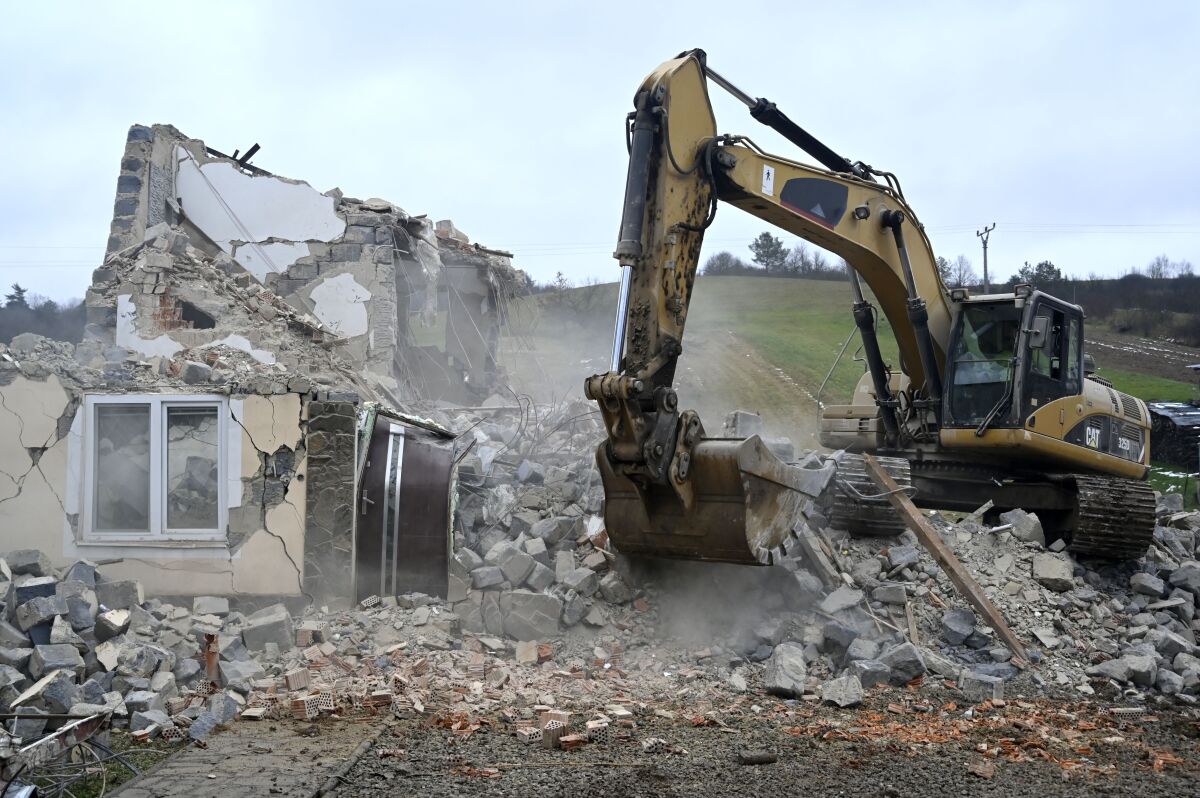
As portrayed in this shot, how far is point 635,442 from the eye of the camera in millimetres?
6680

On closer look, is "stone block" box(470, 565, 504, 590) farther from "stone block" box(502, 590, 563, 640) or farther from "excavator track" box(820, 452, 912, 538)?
"excavator track" box(820, 452, 912, 538)

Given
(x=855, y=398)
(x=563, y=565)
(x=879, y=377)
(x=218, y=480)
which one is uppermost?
(x=879, y=377)

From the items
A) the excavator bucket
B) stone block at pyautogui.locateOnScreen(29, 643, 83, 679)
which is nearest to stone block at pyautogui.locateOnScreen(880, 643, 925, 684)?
the excavator bucket

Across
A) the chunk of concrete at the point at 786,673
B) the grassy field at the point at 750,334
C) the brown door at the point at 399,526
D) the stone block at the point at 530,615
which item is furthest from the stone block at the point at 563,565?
the grassy field at the point at 750,334

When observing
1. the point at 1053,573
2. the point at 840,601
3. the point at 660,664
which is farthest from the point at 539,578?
the point at 1053,573

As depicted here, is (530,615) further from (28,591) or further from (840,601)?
(28,591)

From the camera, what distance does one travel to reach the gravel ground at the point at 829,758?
4703mm

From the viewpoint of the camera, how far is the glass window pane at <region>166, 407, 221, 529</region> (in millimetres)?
7859

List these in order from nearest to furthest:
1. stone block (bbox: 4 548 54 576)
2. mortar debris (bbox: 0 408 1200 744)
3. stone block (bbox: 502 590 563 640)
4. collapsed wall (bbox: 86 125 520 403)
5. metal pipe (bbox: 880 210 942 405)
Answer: mortar debris (bbox: 0 408 1200 744), stone block (bbox: 4 548 54 576), stone block (bbox: 502 590 563 640), metal pipe (bbox: 880 210 942 405), collapsed wall (bbox: 86 125 520 403)

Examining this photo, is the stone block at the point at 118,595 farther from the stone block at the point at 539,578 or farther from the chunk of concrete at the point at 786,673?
the chunk of concrete at the point at 786,673

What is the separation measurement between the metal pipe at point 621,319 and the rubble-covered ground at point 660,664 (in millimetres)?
1729

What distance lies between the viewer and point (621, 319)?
6863 millimetres

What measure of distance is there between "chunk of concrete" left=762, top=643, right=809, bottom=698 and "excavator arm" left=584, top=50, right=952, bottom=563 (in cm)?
63

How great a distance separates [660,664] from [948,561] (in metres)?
2.40
